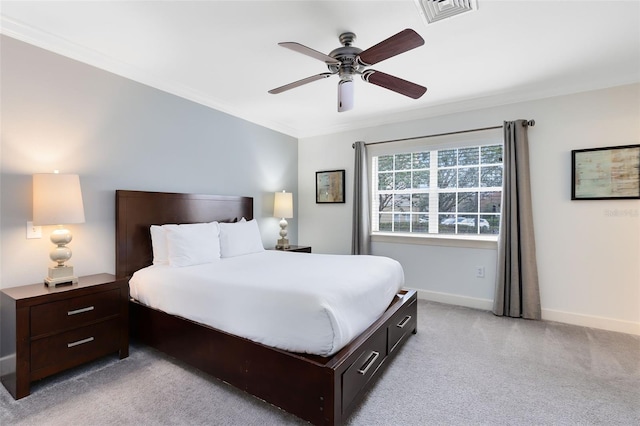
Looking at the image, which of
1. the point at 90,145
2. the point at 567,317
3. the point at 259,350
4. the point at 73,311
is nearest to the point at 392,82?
the point at 259,350

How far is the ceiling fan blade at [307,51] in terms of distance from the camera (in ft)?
5.86

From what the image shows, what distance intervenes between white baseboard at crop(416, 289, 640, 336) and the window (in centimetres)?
83

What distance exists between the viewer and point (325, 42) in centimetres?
238

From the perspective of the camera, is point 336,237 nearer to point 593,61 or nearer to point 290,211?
point 290,211

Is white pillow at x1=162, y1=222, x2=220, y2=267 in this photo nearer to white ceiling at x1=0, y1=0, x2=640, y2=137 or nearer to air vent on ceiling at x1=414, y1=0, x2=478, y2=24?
white ceiling at x1=0, y1=0, x2=640, y2=137

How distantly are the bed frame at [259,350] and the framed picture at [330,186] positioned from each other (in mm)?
2204

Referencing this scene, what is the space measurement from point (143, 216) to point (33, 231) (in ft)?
2.60

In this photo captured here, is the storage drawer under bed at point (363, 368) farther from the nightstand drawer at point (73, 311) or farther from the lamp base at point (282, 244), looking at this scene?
the lamp base at point (282, 244)

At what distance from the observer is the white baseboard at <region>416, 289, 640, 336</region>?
293 centimetres

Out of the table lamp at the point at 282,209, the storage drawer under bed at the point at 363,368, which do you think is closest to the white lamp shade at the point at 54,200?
the storage drawer under bed at the point at 363,368

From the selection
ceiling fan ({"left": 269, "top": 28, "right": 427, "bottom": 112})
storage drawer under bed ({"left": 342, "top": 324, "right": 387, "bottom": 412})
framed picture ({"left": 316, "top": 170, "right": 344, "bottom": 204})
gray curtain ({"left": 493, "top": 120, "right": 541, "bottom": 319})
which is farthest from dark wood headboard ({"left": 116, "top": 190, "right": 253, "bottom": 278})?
gray curtain ({"left": 493, "top": 120, "right": 541, "bottom": 319})

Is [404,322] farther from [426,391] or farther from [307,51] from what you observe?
[307,51]

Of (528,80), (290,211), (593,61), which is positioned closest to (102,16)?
(290,211)

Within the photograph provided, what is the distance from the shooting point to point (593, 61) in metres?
2.68
